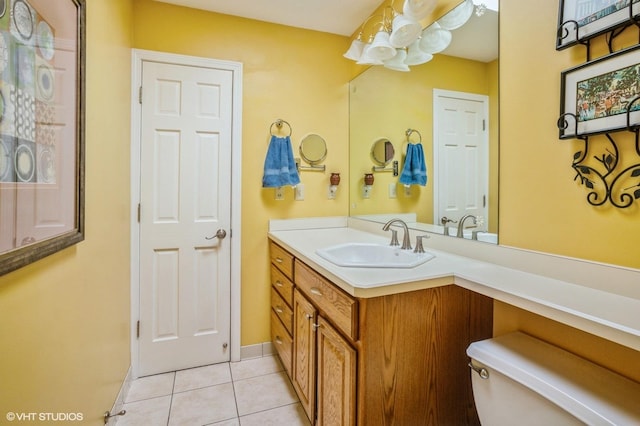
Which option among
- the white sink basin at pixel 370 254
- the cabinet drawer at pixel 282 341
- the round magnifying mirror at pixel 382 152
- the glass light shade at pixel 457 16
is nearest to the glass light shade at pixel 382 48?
the glass light shade at pixel 457 16

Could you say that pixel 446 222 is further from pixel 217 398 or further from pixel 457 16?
pixel 217 398

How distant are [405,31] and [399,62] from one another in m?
0.24

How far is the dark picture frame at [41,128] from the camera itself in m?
0.70

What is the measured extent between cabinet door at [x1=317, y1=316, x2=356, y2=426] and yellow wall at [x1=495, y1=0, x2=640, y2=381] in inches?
26.2

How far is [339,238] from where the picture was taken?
6.52ft

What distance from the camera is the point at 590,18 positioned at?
943 mm

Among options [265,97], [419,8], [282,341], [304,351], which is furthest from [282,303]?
[419,8]

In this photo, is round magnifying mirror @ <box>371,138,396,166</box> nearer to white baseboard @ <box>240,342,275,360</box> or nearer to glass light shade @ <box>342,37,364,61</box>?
glass light shade @ <box>342,37,364,61</box>

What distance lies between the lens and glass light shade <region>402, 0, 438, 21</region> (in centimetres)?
152

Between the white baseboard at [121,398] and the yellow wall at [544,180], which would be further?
the white baseboard at [121,398]

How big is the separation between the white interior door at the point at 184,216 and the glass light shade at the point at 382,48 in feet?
3.28

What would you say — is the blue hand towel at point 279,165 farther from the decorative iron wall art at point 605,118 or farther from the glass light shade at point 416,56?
the decorative iron wall art at point 605,118

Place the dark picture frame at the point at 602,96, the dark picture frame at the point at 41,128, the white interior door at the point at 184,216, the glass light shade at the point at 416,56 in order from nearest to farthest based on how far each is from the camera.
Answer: the dark picture frame at the point at 41,128, the dark picture frame at the point at 602,96, the glass light shade at the point at 416,56, the white interior door at the point at 184,216

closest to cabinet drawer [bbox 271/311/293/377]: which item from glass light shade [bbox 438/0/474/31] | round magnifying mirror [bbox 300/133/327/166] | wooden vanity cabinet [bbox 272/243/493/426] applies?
wooden vanity cabinet [bbox 272/243/493/426]
